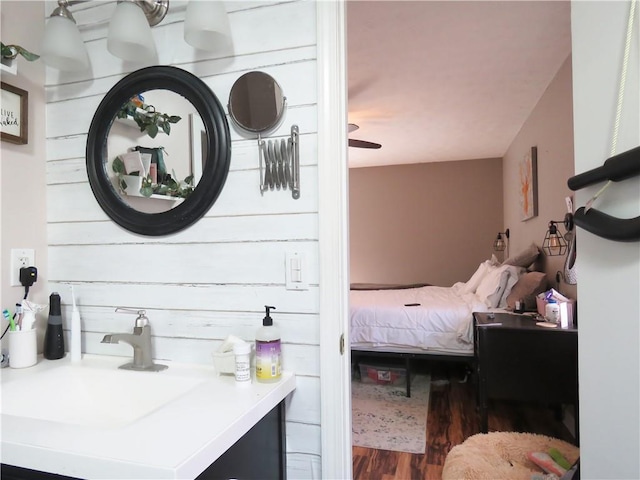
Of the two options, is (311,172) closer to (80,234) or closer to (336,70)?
(336,70)

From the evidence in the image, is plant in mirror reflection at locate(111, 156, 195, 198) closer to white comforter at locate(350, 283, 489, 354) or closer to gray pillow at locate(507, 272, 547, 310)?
white comforter at locate(350, 283, 489, 354)

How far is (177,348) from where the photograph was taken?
1.28 metres

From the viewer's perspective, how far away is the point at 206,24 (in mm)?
1107

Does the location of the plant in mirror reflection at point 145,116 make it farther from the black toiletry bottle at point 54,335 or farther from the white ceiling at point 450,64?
the white ceiling at point 450,64

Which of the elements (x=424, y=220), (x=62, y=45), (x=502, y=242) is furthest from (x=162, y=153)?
(x=424, y=220)

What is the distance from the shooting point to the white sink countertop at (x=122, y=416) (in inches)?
28.8

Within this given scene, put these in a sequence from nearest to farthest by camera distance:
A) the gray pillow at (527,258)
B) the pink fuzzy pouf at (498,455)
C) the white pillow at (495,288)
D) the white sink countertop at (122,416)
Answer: the white sink countertop at (122,416)
the pink fuzzy pouf at (498,455)
the white pillow at (495,288)
the gray pillow at (527,258)

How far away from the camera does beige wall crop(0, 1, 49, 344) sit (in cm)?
129

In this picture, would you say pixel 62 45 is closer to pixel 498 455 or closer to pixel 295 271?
pixel 295 271

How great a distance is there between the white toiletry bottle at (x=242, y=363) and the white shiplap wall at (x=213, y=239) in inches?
5.5

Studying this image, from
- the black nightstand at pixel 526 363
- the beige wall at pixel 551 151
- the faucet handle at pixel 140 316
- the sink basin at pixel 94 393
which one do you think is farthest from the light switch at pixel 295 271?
the beige wall at pixel 551 151

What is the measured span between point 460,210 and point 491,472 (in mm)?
4299

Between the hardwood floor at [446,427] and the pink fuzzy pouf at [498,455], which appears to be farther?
the hardwood floor at [446,427]

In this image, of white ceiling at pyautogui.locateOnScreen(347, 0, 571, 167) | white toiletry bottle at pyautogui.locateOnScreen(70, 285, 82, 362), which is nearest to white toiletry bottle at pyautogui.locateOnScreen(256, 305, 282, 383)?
white toiletry bottle at pyautogui.locateOnScreen(70, 285, 82, 362)
